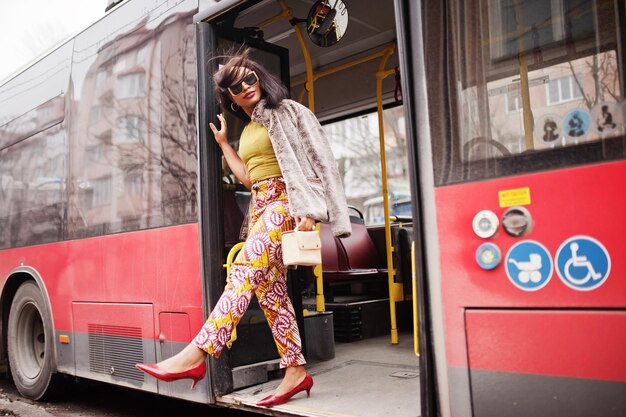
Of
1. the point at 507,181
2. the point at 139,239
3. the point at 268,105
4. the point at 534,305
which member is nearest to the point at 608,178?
the point at 507,181

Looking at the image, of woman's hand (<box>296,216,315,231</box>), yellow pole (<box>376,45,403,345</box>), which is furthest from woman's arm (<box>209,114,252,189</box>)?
yellow pole (<box>376,45,403,345</box>)

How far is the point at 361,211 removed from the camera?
6.54m

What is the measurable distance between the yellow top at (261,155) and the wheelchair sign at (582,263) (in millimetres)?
1555

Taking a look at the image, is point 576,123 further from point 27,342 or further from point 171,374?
point 27,342

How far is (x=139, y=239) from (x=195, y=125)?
2.78 feet

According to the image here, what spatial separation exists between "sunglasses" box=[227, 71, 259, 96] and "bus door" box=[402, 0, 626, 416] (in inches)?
39.8

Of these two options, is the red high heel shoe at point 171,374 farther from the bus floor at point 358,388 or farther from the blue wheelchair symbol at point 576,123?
the blue wheelchair symbol at point 576,123

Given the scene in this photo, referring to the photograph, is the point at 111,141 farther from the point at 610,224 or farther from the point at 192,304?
the point at 610,224

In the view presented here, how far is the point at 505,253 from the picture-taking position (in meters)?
1.97

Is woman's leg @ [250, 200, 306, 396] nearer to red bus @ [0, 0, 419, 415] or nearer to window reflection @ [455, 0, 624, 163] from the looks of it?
red bus @ [0, 0, 419, 415]

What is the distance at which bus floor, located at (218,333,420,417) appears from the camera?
269cm

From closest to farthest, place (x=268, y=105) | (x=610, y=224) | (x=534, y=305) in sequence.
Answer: (x=610, y=224) < (x=534, y=305) < (x=268, y=105)

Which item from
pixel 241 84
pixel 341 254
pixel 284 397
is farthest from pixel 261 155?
pixel 341 254

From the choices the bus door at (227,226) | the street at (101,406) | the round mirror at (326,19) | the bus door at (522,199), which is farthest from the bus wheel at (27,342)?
the bus door at (522,199)
